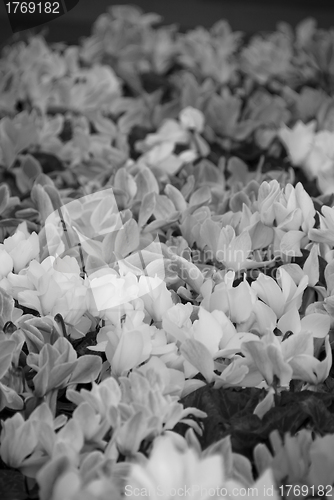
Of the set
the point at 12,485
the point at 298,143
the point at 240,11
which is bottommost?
the point at 240,11

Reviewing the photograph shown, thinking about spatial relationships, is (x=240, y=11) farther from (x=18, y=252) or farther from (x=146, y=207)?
(x=18, y=252)

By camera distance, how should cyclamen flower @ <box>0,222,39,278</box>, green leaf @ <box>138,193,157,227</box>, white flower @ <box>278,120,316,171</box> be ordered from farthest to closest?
white flower @ <box>278,120,316,171</box> → green leaf @ <box>138,193,157,227</box> → cyclamen flower @ <box>0,222,39,278</box>

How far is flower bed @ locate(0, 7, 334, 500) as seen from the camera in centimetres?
63

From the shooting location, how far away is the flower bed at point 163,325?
628 millimetres

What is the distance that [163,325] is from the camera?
0.81 metres

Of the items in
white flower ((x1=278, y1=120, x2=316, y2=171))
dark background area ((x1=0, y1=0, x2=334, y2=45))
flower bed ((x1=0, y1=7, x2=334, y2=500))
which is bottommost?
dark background area ((x1=0, y1=0, x2=334, y2=45))

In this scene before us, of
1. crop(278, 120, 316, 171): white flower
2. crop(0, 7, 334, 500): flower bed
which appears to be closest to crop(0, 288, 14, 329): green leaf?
crop(0, 7, 334, 500): flower bed

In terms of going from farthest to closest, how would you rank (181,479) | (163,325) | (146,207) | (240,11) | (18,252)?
(240,11), (146,207), (18,252), (163,325), (181,479)

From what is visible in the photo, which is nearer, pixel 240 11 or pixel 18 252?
pixel 18 252

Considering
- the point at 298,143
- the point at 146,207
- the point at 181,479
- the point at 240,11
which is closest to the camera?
the point at 181,479

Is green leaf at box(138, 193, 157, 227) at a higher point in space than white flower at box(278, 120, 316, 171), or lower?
higher

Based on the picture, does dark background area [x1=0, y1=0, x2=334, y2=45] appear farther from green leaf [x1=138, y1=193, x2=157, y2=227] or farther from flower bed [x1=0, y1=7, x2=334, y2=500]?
green leaf [x1=138, y1=193, x2=157, y2=227]

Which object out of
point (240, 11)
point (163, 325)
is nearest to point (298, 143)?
point (163, 325)

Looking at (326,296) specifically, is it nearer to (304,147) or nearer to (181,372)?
(181,372)
